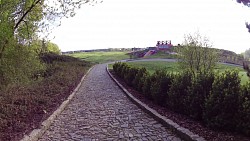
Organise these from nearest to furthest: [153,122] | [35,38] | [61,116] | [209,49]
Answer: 1. [153,122]
2. [61,116]
3. [35,38]
4. [209,49]

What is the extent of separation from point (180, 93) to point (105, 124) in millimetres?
2393

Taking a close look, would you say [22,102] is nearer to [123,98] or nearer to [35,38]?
[123,98]

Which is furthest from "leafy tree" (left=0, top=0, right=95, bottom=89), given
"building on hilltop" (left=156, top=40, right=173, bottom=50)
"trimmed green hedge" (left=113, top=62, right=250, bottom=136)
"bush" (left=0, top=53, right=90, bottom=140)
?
"building on hilltop" (left=156, top=40, right=173, bottom=50)

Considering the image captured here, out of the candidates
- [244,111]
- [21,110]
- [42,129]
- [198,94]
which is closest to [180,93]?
[198,94]

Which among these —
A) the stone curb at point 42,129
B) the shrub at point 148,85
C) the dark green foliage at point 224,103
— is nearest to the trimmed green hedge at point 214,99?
the dark green foliage at point 224,103

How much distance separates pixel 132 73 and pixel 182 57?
8.27m

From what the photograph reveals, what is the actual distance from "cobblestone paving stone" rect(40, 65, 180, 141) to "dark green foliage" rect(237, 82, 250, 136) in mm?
1392

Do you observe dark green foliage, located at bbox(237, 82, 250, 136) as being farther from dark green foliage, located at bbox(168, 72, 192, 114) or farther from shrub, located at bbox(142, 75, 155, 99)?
shrub, located at bbox(142, 75, 155, 99)

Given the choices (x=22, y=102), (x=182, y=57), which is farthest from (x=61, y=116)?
(x=182, y=57)

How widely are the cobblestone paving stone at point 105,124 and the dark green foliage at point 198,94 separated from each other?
90 cm

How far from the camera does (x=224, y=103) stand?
237 inches

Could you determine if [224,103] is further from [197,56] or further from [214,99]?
[197,56]

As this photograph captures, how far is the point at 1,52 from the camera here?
39.8ft

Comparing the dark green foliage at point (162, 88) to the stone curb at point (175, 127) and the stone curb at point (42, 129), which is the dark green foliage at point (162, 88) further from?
the stone curb at point (42, 129)
